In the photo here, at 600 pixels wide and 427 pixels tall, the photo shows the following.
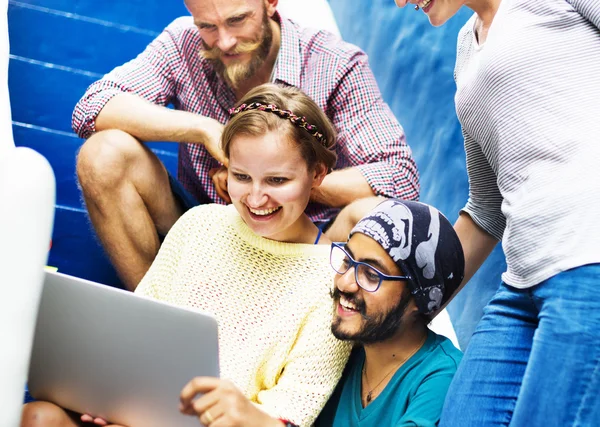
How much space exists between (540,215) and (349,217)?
850 millimetres

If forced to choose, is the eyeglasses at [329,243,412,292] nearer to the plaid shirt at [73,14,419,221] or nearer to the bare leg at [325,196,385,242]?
the bare leg at [325,196,385,242]

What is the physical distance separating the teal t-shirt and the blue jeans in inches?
3.5

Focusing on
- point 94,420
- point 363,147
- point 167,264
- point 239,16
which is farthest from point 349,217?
point 94,420

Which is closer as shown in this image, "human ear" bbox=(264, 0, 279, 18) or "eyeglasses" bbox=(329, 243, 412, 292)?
"eyeglasses" bbox=(329, 243, 412, 292)

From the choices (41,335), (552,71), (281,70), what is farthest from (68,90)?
(552,71)

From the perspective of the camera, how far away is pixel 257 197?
1689 millimetres

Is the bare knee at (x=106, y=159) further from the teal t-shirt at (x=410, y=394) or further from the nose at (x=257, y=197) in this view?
the teal t-shirt at (x=410, y=394)

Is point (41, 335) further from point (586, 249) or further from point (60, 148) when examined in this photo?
point (60, 148)

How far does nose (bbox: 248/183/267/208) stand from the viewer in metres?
1.69

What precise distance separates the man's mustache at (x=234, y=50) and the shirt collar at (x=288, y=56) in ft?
0.29

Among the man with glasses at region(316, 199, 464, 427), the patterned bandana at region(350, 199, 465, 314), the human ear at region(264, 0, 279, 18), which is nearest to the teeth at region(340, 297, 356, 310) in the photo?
the man with glasses at region(316, 199, 464, 427)

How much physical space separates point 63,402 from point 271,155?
1.97 feet

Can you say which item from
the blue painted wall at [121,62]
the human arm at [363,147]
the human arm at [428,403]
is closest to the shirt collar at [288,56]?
the human arm at [363,147]

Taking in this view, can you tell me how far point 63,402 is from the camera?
157 cm
